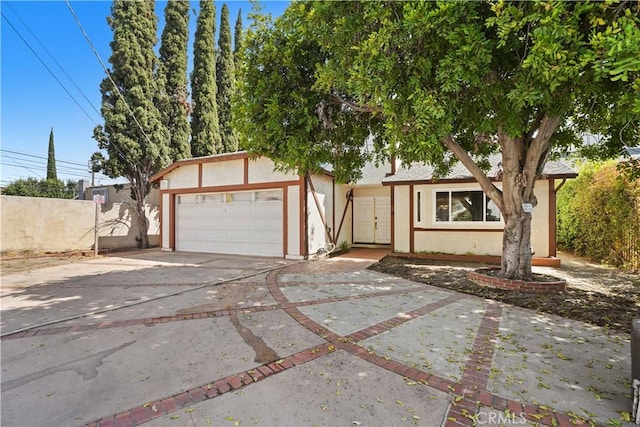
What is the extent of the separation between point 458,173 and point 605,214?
3.86 meters

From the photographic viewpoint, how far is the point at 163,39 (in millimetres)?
14547

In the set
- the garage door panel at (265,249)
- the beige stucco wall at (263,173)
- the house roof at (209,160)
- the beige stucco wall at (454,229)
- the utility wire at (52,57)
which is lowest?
the garage door panel at (265,249)

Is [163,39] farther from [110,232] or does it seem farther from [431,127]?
[431,127]

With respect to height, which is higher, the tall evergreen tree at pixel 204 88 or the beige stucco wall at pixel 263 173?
the tall evergreen tree at pixel 204 88

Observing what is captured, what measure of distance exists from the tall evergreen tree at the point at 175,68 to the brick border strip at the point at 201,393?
1394 cm

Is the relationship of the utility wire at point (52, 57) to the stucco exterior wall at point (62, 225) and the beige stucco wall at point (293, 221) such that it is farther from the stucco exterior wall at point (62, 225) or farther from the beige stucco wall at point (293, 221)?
the beige stucco wall at point (293, 221)

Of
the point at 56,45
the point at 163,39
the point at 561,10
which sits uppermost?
the point at 163,39

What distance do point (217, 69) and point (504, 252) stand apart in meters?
19.9

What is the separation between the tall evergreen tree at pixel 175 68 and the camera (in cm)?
1448

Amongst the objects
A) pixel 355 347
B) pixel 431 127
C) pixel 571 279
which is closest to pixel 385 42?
pixel 431 127

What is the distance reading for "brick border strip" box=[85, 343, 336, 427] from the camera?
7.09 feet

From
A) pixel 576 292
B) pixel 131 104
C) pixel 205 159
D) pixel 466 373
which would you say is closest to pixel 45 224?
pixel 131 104

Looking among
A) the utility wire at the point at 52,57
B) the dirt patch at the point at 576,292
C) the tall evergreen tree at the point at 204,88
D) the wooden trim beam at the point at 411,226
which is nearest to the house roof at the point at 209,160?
the wooden trim beam at the point at 411,226

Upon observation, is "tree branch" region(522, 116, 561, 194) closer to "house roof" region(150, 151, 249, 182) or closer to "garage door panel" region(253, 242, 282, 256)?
"garage door panel" region(253, 242, 282, 256)
